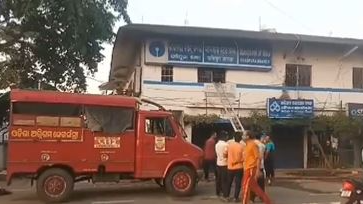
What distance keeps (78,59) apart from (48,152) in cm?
1263

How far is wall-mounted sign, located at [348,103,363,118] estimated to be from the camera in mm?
25172

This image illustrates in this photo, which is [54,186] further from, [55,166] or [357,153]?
[357,153]

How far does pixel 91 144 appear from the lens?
46.6 ft

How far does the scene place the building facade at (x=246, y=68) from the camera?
2342 centimetres

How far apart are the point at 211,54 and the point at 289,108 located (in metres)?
4.08

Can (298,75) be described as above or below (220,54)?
below

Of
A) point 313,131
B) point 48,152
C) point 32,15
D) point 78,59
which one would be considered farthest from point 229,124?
point 48,152

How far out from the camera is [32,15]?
22.6m

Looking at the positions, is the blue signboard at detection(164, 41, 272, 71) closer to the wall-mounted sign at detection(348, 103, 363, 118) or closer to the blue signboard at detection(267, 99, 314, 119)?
the blue signboard at detection(267, 99, 314, 119)

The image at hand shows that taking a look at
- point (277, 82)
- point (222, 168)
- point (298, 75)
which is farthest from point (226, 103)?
point (222, 168)

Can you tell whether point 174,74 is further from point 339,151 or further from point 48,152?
point 48,152

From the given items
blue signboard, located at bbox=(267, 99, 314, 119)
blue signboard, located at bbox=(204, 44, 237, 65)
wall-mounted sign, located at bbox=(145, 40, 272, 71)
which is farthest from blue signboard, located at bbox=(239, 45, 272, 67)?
blue signboard, located at bbox=(267, 99, 314, 119)

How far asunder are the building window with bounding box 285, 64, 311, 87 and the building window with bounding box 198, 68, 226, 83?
307 centimetres

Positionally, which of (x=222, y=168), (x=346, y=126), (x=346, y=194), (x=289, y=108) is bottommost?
(x=346, y=194)
